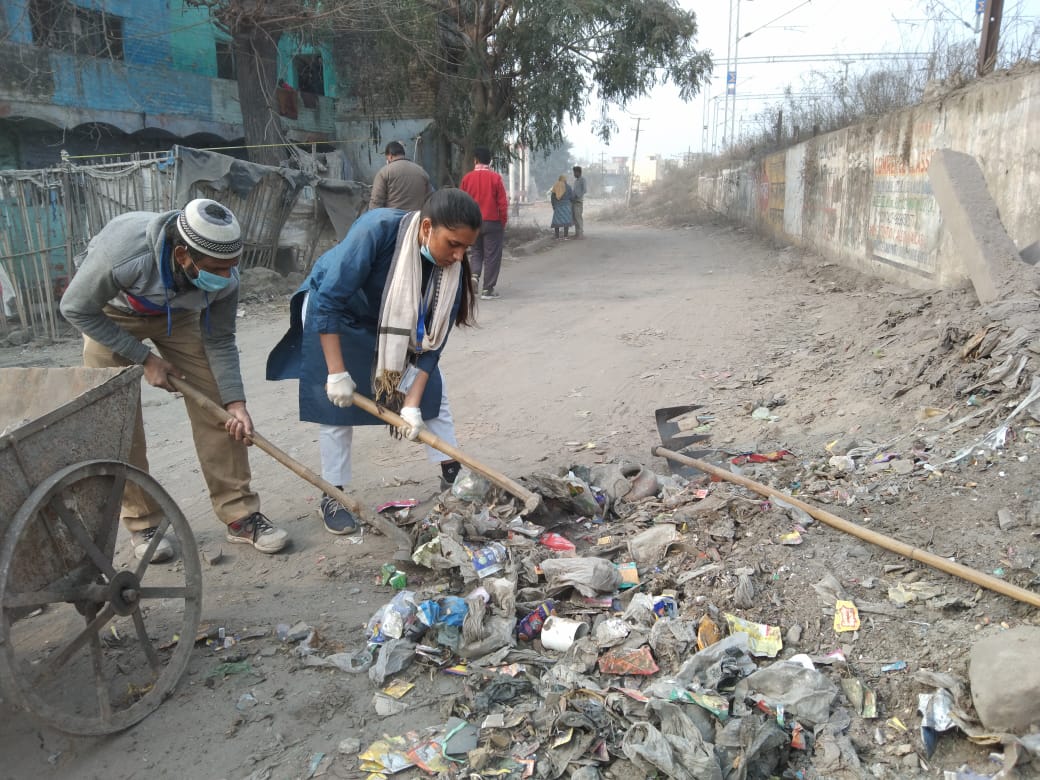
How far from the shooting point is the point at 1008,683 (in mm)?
1943

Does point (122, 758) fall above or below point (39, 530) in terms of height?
below

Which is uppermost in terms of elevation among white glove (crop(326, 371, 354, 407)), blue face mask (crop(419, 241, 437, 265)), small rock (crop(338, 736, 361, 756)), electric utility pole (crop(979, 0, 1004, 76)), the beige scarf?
electric utility pole (crop(979, 0, 1004, 76))

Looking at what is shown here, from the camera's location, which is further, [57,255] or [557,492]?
[57,255]

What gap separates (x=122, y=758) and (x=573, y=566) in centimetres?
155

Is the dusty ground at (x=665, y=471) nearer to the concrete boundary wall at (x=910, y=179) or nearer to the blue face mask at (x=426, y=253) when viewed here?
the concrete boundary wall at (x=910, y=179)

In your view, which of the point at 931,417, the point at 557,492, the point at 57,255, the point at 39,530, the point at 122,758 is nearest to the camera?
the point at 39,530

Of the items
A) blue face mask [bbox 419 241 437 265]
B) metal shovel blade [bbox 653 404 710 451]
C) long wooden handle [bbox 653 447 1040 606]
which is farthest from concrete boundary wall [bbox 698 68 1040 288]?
blue face mask [bbox 419 241 437 265]

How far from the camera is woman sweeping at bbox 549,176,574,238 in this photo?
16500mm

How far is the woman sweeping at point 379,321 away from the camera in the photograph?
9.66ft

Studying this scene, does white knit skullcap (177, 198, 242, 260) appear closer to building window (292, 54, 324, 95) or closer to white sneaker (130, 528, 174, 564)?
white sneaker (130, 528, 174, 564)

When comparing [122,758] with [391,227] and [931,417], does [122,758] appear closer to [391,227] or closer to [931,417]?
[391,227]

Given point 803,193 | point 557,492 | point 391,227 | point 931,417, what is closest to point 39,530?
point 391,227

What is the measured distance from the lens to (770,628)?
249cm

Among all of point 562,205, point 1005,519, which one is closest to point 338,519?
point 1005,519
